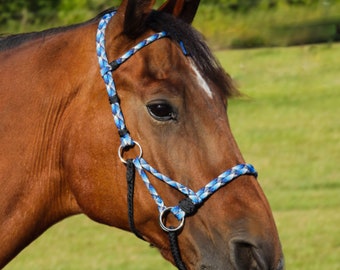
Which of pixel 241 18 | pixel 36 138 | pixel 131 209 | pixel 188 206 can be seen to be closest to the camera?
pixel 188 206

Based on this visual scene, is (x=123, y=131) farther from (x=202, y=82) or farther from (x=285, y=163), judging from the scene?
(x=285, y=163)

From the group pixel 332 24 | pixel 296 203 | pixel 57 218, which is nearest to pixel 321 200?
pixel 296 203

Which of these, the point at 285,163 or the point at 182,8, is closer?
the point at 182,8

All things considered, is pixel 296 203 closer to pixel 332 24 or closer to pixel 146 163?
pixel 146 163

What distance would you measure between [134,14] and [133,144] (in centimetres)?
Result: 47

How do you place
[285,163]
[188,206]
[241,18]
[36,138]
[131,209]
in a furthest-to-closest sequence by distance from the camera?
[241,18]
[285,163]
[36,138]
[131,209]
[188,206]

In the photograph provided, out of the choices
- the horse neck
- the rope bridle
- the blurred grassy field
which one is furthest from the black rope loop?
the blurred grassy field

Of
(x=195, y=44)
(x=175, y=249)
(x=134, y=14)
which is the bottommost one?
(x=175, y=249)

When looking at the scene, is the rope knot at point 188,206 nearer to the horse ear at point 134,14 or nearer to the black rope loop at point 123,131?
the black rope loop at point 123,131

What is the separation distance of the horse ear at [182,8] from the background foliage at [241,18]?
35.9 ft

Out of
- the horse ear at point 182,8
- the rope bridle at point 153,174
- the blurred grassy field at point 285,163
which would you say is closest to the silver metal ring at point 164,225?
the rope bridle at point 153,174

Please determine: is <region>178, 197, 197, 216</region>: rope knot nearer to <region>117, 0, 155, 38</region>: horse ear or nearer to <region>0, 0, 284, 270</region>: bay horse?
<region>0, 0, 284, 270</region>: bay horse

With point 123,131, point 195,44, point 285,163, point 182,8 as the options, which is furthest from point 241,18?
point 123,131

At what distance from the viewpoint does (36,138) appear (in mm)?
3492
